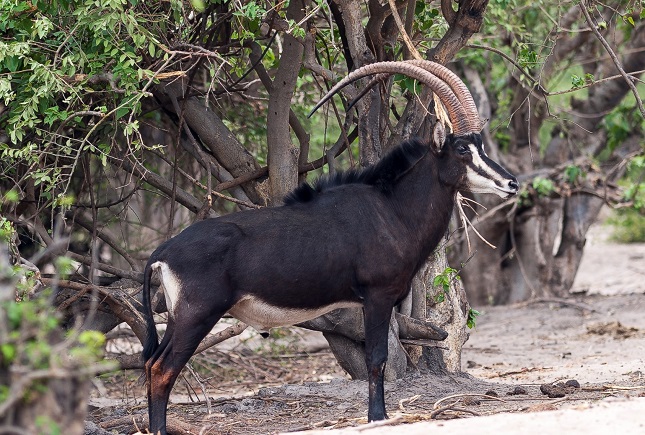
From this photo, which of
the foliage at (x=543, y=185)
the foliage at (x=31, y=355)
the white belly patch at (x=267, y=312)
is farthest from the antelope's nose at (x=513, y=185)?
the foliage at (x=543, y=185)

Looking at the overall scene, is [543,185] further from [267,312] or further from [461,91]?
[267,312]

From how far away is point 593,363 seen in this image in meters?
9.66

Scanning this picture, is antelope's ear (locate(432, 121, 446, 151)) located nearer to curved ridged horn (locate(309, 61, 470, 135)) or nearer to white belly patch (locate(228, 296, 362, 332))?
curved ridged horn (locate(309, 61, 470, 135))

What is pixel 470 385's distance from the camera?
7746 millimetres

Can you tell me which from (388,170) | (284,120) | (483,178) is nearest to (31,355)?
(388,170)

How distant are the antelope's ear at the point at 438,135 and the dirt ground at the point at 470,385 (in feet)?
5.85

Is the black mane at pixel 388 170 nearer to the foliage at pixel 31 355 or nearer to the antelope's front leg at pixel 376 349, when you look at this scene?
the antelope's front leg at pixel 376 349

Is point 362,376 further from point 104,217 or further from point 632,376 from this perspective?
point 104,217

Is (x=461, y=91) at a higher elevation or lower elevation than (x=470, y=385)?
higher

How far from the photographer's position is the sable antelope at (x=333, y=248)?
6.07m

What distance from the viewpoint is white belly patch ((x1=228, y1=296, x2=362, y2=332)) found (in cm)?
627

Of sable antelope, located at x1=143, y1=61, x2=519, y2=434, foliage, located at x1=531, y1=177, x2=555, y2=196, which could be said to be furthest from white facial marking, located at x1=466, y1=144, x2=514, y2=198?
foliage, located at x1=531, y1=177, x2=555, y2=196

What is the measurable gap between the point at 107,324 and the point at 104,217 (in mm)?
2333

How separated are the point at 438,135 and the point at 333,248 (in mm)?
1157
